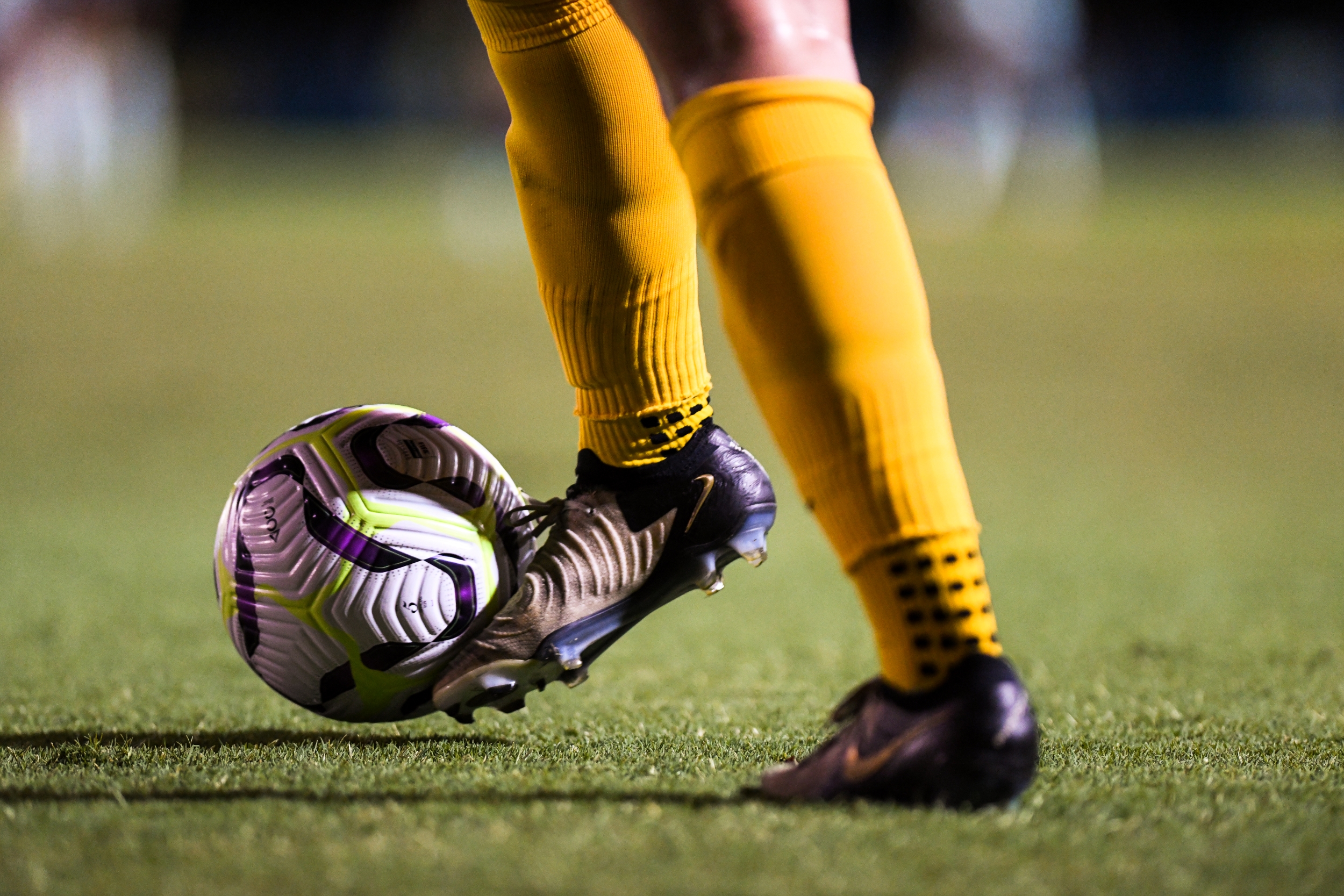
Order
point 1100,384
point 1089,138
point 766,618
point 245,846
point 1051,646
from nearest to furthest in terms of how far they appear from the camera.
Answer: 1. point 245,846
2. point 1051,646
3. point 766,618
4. point 1100,384
5. point 1089,138

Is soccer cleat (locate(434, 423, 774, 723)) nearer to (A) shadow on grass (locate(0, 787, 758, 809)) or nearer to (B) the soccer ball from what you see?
(B) the soccer ball

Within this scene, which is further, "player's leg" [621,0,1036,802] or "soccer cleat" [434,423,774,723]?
"soccer cleat" [434,423,774,723]

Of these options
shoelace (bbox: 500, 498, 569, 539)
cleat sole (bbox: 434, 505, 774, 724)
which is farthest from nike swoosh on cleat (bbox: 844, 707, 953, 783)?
shoelace (bbox: 500, 498, 569, 539)

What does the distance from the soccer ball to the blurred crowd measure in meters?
9.44

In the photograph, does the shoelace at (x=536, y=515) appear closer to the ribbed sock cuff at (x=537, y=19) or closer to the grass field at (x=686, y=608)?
the grass field at (x=686, y=608)

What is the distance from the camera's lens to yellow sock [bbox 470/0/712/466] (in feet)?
4.35

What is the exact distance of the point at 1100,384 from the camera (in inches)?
248

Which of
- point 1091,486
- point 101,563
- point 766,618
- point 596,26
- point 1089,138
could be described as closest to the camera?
point 596,26

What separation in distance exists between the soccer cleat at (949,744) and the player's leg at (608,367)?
1.39 ft

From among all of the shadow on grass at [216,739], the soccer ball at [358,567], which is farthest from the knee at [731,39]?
the shadow on grass at [216,739]

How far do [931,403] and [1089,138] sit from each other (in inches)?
544

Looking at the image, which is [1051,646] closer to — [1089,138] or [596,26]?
[596,26]

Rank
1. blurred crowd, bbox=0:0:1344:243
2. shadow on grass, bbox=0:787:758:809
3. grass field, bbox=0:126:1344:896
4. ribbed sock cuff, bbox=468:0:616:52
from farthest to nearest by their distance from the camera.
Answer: blurred crowd, bbox=0:0:1344:243 < ribbed sock cuff, bbox=468:0:616:52 < shadow on grass, bbox=0:787:758:809 < grass field, bbox=0:126:1344:896

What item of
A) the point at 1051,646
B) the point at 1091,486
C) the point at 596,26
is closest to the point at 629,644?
the point at 1051,646
